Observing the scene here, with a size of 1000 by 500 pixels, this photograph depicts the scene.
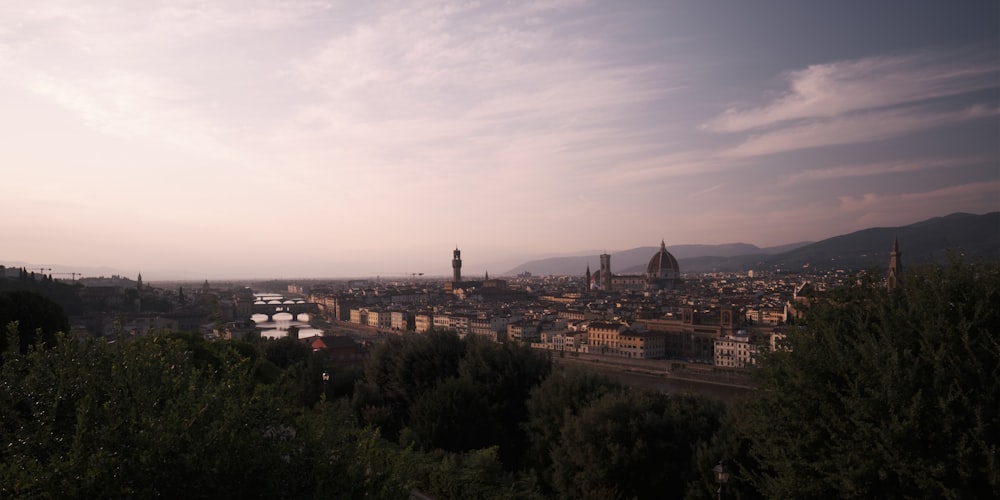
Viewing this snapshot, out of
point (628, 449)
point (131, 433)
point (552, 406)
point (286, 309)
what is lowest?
point (286, 309)

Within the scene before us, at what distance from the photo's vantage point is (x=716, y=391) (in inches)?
1041

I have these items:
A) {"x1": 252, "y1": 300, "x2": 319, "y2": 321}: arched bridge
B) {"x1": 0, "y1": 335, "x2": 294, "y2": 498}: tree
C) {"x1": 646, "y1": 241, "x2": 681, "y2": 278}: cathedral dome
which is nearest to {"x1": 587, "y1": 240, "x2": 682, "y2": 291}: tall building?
Answer: {"x1": 646, "y1": 241, "x2": 681, "y2": 278}: cathedral dome

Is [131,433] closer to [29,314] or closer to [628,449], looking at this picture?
[628,449]

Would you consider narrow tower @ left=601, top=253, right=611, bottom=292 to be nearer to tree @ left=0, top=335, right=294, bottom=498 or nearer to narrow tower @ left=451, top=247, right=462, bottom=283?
narrow tower @ left=451, top=247, right=462, bottom=283

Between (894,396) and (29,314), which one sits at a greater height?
(29,314)

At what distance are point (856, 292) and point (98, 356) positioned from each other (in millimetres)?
5871

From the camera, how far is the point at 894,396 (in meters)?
4.75

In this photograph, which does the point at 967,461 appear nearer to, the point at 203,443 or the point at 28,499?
the point at 203,443

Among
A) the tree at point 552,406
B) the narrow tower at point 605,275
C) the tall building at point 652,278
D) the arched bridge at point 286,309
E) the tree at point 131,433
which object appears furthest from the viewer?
the narrow tower at point 605,275

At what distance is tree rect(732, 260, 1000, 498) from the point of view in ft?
15.1

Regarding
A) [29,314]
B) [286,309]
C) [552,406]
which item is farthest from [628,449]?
[286,309]

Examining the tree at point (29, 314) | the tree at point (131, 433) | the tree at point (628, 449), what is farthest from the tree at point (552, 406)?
the tree at point (29, 314)

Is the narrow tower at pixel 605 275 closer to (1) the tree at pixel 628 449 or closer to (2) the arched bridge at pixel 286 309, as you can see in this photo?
(2) the arched bridge at pixel 286 309

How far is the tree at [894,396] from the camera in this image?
15.1ft
